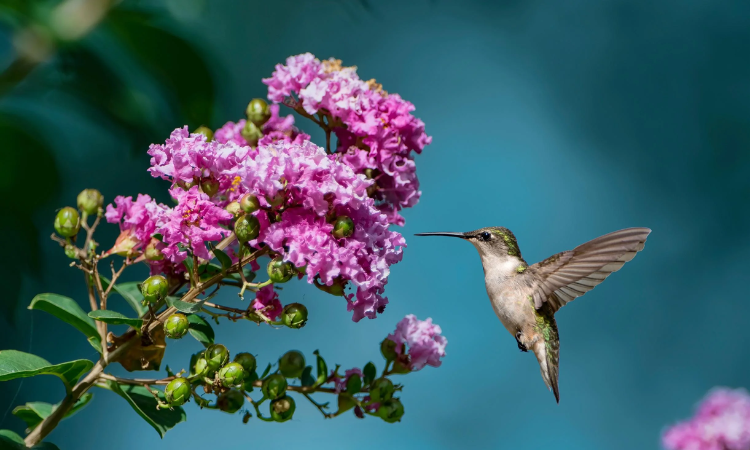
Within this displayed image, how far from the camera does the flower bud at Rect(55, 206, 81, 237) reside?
1.25m

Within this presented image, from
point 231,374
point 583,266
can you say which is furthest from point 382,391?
point 583,266

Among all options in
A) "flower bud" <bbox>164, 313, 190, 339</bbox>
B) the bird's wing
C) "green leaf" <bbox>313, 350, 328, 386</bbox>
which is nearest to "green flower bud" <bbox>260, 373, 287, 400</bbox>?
"green leaf" <bbox>313, 350, 328, 386</bbox>

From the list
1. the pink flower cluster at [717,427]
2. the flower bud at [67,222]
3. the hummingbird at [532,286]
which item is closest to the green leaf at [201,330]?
the flower bud at [67,222]

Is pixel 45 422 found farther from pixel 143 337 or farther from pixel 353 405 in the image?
pixel 353 405

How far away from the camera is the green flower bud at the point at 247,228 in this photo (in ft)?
3.59

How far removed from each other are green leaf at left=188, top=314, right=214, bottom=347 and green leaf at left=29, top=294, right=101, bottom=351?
6.4 inches

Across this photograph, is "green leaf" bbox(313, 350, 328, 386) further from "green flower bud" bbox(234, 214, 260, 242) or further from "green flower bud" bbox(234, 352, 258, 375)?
"green flower bud" bbox(234, 214, 260, 242)

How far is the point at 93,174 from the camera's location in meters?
3.16

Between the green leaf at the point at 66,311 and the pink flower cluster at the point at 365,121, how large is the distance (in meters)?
0.56

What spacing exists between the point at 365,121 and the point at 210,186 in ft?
1.18

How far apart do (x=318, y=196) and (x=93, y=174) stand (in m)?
2.41

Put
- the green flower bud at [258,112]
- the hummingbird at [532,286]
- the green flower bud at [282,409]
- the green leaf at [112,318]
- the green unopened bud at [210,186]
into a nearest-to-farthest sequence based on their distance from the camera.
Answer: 1. the green leaf at [112,318]
2. the green unopened bud at [210,186]
3. the green flower bud at [282,409]
4. the green flower bud at [258,112]
5. the hummingbird at [532,286]

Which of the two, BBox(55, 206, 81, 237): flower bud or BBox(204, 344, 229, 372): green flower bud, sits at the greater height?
BBox(55, 206, 81, 237): flower bud

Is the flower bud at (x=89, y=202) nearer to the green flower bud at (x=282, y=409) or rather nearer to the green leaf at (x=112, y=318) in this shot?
the green leaf at (x=112, y=318)
